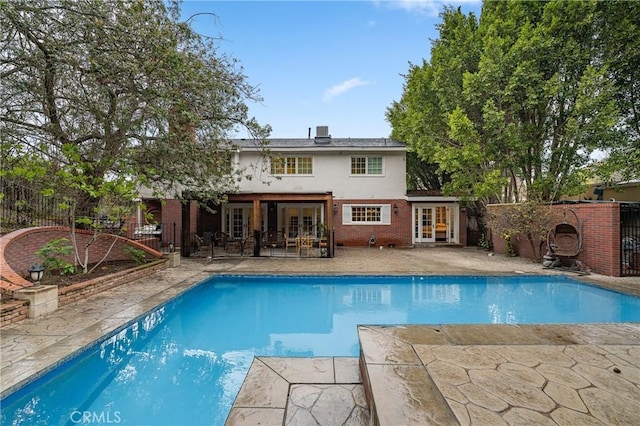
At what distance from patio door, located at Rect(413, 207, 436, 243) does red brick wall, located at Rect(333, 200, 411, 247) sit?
94 cm

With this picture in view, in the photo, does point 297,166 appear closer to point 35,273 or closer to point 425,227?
point 425,227

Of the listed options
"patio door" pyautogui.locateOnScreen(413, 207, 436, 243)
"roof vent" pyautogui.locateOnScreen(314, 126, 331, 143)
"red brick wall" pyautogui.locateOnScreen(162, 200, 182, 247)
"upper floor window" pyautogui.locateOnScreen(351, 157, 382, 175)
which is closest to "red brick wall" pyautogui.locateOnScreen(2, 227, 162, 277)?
"red brick wall" pyautogui.locateOnScreen(162, 200, 182, 247)

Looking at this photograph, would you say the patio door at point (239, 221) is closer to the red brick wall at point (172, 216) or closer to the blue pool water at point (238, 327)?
the red brick wall at point (172, 216)

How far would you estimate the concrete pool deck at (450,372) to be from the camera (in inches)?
85.7

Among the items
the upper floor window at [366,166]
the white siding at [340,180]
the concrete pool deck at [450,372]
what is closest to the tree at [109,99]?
the concrete pool deck at [450,372]

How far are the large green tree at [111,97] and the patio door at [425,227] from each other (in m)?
10.3

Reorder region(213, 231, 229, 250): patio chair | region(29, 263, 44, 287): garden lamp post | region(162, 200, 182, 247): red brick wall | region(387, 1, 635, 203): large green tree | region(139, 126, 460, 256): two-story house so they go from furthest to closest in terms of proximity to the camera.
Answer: region(139, 126, 460, 256): two-story house < region(162, 200, 182, 247): red brick wall < region(213, 231, 229, 250): patio chair < region(387, 1, 635, 203): large green tree < region(29, 263, 44, 287): garden lamp post

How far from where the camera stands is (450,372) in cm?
268

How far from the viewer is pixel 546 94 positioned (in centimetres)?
1034

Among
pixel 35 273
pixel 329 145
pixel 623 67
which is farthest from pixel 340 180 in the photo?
pixel 35 273

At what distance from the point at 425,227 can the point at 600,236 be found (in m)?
8.14

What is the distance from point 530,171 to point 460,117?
3686mm

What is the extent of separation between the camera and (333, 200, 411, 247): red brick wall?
15797 mm

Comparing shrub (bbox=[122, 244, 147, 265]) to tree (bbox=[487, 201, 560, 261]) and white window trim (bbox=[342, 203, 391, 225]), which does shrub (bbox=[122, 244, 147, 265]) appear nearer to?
white window trim (bbox=[342, 203, 391, 225])
